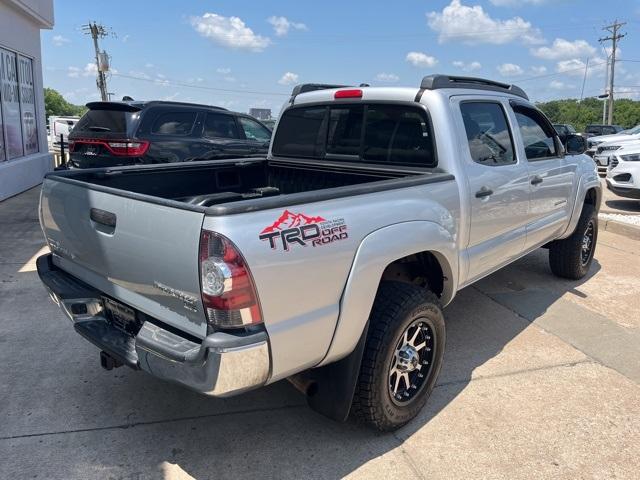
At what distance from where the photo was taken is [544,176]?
4523mm

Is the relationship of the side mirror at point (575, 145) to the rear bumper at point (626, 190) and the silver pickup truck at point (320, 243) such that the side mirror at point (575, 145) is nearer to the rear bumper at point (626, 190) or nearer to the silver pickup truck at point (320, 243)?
the silver pickup truck at point (320, 243)

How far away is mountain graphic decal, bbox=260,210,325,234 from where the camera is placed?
2.21 metres

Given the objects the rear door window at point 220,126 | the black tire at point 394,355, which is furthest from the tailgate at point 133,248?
the rear door window at point 220,126

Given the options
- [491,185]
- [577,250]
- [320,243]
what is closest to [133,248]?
[320,243]

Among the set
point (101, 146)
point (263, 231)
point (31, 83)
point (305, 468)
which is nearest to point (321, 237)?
point (263, 231)

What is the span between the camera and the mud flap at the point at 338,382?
2648 mm

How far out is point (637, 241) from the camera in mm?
7953

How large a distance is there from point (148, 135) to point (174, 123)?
1.88 ft

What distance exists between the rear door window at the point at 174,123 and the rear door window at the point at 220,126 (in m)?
0.30

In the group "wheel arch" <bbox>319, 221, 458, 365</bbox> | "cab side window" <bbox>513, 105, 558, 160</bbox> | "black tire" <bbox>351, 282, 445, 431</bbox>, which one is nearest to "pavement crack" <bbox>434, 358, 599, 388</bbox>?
"black tire" <bbox>351, 282, 445, 431</bbox>

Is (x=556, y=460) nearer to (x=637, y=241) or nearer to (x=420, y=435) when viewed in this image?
(x=420, y=435)

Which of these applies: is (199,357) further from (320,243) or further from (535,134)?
(535,134)

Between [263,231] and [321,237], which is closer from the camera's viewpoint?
[263,231]

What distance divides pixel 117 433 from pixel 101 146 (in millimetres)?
5944
